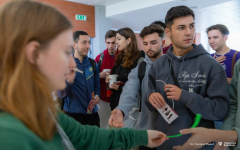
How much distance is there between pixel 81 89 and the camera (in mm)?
2512

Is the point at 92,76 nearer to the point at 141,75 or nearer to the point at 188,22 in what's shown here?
the point at 141,75

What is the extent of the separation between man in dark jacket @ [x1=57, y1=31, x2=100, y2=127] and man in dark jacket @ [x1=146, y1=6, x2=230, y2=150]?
4.21 ft

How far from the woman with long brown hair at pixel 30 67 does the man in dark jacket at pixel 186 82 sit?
808 mm

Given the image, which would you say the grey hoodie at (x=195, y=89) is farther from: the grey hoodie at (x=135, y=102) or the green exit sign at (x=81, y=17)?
the green exit sign at (x=81, y=17)

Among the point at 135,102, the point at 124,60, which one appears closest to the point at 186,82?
the point at 135,102

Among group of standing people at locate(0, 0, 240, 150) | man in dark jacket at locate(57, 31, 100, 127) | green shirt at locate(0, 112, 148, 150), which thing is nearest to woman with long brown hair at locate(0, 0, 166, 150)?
→ group of standing people at locate(0, 0, 240, 150)

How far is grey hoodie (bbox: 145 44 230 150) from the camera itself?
1160 mm

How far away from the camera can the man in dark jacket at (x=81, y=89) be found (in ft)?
7.96

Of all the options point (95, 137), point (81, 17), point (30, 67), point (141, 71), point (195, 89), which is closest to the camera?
point (30, 67)

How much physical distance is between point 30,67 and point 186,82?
1063 mm

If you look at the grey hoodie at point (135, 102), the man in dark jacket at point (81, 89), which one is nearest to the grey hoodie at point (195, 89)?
the grey hoodie at point (135, 102)

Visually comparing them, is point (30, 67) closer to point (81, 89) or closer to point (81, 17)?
point (81, 89)

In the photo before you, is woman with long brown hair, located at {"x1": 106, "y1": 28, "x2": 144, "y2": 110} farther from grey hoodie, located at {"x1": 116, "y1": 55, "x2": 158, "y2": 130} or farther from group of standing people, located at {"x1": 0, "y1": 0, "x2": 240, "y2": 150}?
grey hoodie, located at {"x1": 116, "y1": 55, "x2": 158, "y2": 130}

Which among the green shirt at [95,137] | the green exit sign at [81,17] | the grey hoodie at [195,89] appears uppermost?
the green exit sign at [81,17]
